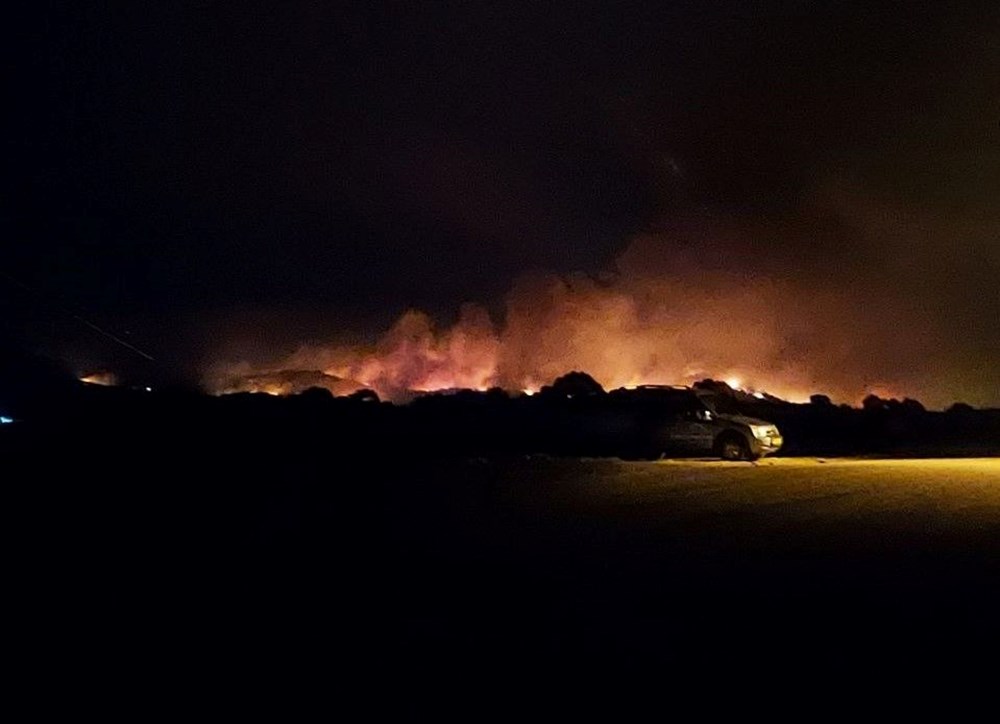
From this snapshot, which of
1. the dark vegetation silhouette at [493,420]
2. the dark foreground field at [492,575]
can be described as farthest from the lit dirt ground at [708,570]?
the dark vegetation silhouette at [493,420]

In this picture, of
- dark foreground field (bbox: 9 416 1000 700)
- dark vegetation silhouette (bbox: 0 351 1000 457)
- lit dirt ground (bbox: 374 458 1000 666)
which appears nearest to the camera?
dark foreground field (bbox: 9 416 1000 700)

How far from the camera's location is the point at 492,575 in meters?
9.54

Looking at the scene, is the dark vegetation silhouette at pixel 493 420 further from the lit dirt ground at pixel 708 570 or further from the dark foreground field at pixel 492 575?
the lit dirt ground at pixel 708 570

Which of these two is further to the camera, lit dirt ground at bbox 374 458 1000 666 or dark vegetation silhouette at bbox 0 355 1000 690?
lit dirt ground at bbox 374 458 1000 666

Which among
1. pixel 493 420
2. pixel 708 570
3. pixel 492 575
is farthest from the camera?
pixel 493 420

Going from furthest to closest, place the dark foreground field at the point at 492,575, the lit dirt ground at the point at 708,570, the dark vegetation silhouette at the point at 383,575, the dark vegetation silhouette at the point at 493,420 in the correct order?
the dark vegetation silhouette at the point at 493,420 < the lit dirt ground at the point at 708,570 < the dark vegetation silhouette at the point at 383,575 < the dark foreground field at the point at 492,575

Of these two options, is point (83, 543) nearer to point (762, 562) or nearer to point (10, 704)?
point (10, 704)

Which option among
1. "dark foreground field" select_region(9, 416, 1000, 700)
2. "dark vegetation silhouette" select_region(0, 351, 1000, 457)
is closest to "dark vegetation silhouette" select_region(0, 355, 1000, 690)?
"dark foreground field" select_region(9, 416, 1000, 700)

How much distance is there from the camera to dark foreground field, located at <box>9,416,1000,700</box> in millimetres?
6727

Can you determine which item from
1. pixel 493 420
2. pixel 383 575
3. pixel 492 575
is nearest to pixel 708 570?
pixel 492 575

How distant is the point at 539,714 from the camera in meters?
5.47

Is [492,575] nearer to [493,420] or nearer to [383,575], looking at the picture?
[383,575]

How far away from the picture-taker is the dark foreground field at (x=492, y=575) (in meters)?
6.73

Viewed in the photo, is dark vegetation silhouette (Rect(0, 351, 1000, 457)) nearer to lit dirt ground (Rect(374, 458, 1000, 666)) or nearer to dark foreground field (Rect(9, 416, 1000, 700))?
dark foreground field (Rect(9, 416, 1000, 700))
